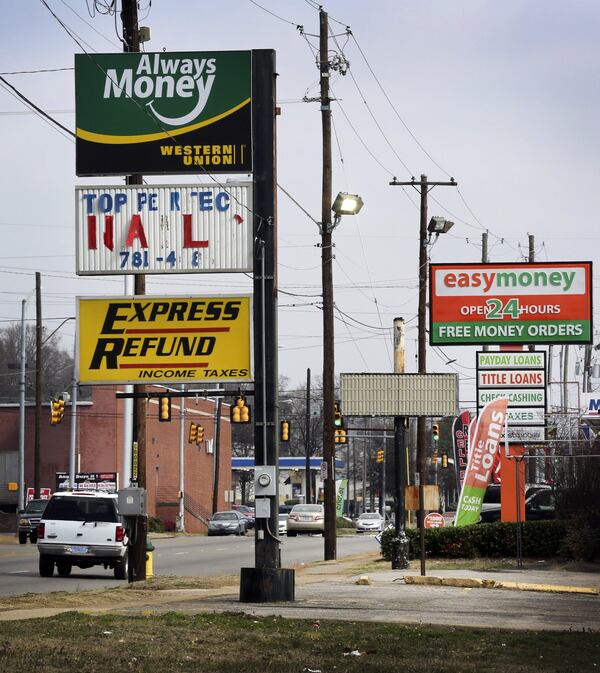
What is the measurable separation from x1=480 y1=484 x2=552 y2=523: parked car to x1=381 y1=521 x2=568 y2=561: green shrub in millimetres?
3994

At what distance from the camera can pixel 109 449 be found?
6731cm

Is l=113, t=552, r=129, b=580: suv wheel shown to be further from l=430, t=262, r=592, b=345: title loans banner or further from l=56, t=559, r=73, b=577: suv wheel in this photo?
l=430, t=262, r=592, b=345: title loans banner

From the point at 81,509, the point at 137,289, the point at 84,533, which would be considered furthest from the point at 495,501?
the point at 137,289

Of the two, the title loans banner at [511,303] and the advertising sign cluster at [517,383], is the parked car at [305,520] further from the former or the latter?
the title loans banner at [511,303]

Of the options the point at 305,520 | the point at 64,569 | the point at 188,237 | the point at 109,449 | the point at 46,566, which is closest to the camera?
the point at 188,237

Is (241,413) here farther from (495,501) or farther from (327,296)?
(495,501)

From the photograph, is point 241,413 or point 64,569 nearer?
point 64,569

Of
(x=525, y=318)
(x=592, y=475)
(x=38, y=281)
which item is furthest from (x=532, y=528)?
(x=38, y=281)

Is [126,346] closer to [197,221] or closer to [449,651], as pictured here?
[197,221]

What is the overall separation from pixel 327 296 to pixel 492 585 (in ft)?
45.1

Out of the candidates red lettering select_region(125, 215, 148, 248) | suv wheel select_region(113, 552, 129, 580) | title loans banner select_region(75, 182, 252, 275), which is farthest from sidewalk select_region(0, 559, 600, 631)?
red lettering select_region(125, 215, 148, 248)

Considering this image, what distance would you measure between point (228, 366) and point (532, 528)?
13526 millimetres

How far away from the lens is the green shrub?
3108cm

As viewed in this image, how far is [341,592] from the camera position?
2133 cm
